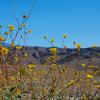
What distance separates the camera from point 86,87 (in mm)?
5688

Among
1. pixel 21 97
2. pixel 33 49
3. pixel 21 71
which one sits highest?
pixel 33 49

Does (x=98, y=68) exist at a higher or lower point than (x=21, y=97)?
higher

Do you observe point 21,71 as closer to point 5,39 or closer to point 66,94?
point 5,39

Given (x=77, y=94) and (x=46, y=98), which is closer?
(x=46, y=98)

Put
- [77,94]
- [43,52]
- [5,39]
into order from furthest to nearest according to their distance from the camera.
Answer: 1. [43,52]
2. [77,94]
3. [5,39]

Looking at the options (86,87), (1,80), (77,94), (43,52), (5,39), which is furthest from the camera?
(43,52)

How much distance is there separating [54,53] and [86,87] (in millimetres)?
1200

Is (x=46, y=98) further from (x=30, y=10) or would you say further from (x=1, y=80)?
(x=30, y=10)

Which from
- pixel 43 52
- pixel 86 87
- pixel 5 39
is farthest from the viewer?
pixel 43 52

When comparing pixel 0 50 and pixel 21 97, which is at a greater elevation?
pixel 0 50

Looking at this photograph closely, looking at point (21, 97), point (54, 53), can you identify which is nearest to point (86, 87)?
point (54, 53)

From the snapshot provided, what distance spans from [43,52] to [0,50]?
205 feet

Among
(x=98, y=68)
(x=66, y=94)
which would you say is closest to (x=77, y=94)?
(x=66, y=94)

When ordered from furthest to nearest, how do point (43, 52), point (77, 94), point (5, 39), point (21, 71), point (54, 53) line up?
point (43, 52) < point (77, 94) < point (54, 53) < point (5, 39) < point (21, 71)
